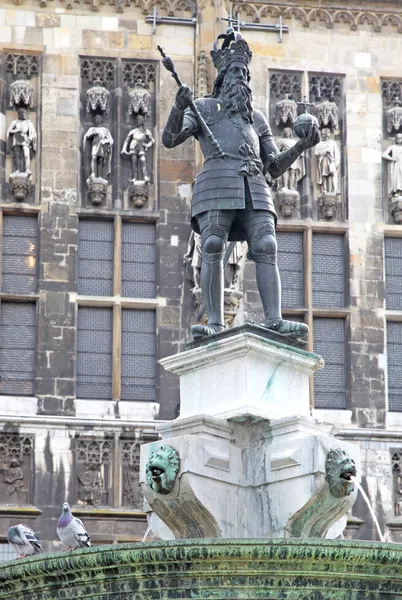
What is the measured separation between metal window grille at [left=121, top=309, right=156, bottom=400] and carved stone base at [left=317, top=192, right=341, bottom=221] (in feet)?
9.62

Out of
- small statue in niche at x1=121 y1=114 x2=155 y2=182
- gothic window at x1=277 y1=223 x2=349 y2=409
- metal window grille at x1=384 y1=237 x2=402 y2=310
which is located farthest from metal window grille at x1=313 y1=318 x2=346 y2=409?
small statue in niche at x1=121 y1=114 x2=155 y2=182

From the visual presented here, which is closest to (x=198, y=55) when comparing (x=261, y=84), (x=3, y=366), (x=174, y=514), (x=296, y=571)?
(x=261, y=84)

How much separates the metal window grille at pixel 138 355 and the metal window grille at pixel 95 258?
1.66 ft

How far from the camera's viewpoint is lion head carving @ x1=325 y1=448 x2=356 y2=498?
15539mm

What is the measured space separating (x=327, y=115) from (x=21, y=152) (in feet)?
14.6

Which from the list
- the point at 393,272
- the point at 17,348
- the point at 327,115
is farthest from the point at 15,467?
the point at 327,115

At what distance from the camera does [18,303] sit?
2619 centimetres

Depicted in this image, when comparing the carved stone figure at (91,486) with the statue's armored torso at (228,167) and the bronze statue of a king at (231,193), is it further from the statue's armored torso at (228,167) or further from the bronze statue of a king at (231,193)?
the statue's armored torso at (228,167)

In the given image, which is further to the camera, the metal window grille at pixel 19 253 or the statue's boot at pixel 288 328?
the metal window grille at pixel 19 253

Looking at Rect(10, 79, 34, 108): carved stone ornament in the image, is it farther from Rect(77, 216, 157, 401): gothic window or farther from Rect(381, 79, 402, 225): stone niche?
Rect(381, 79, 402, 225): stone niche

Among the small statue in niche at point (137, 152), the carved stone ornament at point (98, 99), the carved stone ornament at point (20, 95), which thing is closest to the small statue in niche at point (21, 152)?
the carved stone ornament at point (20, 95)

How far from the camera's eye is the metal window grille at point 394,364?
26531mm

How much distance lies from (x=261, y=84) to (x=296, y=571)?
48.2ft

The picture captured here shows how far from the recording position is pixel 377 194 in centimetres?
2733
